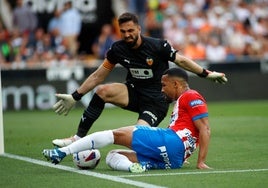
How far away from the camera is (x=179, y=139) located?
10.2m

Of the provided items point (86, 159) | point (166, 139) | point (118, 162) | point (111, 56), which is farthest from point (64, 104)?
point (166, 139)

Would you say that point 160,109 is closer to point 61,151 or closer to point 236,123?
point 61,151

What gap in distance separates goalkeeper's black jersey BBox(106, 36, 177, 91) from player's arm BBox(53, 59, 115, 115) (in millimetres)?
175

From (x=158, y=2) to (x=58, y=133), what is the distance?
12174 mm

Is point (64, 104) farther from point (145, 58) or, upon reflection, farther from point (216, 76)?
point (216, 76)

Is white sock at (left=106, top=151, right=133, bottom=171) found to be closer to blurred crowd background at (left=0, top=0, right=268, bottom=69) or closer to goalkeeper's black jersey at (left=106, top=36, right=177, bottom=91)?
goalkeeper's black jersey at (left=106, top=36, right=177, bottom=91)

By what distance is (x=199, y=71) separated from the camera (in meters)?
11.2

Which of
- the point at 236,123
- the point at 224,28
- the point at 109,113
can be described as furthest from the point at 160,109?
the point at 224,28

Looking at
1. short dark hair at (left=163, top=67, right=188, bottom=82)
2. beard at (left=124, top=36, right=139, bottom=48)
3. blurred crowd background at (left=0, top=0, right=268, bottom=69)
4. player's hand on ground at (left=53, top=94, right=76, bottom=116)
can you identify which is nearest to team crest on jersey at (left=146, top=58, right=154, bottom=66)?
beard at (left=124, top=36, right=139, bottom=48)

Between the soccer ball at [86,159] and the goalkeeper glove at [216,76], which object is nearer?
the soccer ball at [86,159]

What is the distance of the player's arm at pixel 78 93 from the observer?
11852 millimetres

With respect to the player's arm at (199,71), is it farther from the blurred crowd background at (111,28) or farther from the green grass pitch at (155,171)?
the blurred crowd background at (111,28)

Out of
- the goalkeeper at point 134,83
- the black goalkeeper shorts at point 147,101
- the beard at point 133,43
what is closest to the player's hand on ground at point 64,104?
the goalkeeper at point 134,83

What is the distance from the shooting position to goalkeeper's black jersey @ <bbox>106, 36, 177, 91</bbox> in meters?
11.7
